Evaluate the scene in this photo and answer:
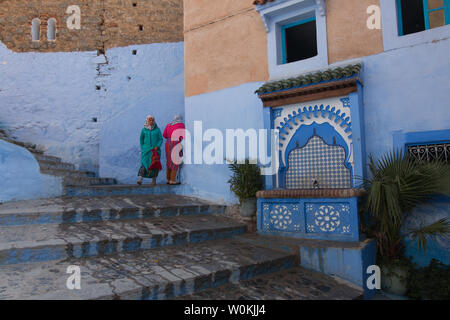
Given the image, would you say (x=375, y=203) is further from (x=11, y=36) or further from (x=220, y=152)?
(x=11, y=36)

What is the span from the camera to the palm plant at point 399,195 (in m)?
4.04

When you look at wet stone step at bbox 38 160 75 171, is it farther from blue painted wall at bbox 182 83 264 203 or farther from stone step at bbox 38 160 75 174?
blue painted wall at bbox 182 83 264 203

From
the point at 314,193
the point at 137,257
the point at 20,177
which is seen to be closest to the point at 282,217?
the point at 314,193

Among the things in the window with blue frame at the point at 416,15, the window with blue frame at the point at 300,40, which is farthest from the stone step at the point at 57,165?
the window with blue frame at the point at 416,15

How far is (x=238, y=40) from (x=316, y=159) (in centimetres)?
287

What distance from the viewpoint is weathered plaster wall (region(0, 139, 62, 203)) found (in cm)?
536

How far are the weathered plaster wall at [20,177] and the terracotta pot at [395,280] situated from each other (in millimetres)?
5305

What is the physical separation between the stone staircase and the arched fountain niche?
0.54 m

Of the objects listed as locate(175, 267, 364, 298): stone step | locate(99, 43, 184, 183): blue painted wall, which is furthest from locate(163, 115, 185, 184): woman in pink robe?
locate(175, 267, 364, 298): stone step

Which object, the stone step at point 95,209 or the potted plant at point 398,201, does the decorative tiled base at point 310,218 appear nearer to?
the potted plant at point 398,201

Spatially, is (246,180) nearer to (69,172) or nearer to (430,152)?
(430,152)

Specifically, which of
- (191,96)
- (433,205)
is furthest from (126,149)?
(433,205)

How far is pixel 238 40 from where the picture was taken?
21.7ft

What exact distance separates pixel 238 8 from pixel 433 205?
192 inches
